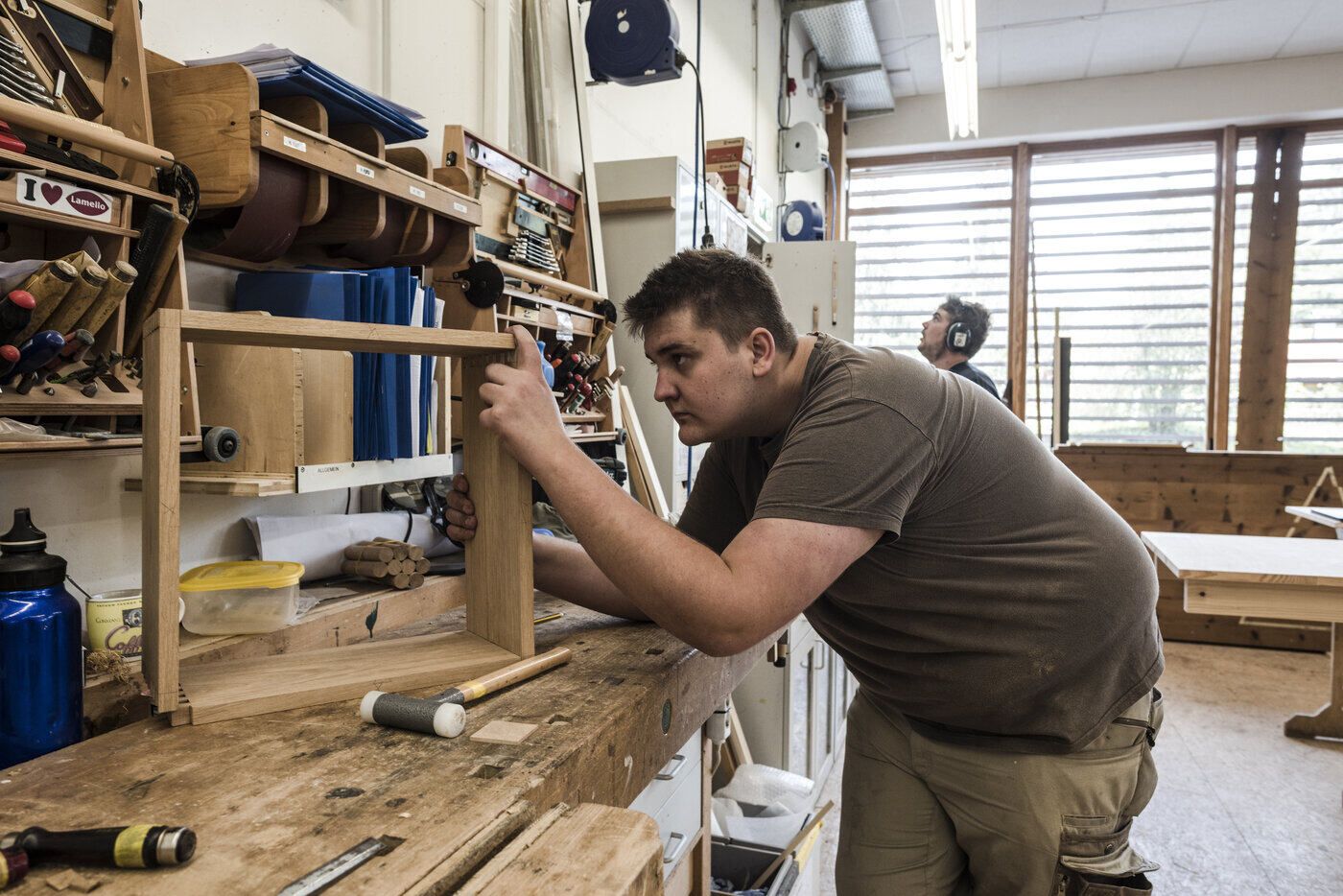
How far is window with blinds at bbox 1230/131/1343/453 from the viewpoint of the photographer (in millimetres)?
5457

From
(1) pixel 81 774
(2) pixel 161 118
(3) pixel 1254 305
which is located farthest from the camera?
(3) pixel 1254 305

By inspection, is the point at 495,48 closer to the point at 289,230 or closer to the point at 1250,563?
the point at 289,230

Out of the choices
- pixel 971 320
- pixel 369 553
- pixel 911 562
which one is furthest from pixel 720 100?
pixel 911 562

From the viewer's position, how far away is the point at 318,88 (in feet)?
3.97

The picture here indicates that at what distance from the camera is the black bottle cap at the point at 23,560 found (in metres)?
0.80

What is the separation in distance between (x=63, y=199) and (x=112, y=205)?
6cm

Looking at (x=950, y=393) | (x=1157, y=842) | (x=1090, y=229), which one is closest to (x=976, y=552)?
(x=950, y=393)

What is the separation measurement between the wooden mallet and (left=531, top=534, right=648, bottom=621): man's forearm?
1.05 feet

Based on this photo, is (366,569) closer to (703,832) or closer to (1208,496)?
(703,832)

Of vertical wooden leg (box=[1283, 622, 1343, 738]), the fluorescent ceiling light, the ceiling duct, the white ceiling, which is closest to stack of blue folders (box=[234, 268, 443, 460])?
the fluorescent ceiling light

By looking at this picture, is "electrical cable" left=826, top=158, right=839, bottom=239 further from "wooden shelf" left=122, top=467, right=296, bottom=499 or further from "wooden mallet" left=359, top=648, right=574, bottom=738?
"wooden mallet" left=359, top=648, right=574, bottom=738

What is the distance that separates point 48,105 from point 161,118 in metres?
0.21

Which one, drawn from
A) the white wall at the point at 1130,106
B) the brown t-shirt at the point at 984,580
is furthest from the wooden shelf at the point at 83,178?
the white wall at the point at 1130,106

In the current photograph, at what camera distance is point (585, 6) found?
261 cm
